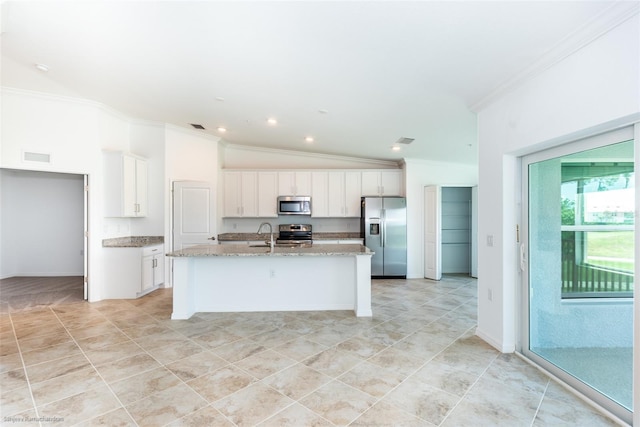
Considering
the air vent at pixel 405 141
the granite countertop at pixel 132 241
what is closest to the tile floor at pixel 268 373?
the granite countertop at pixel 132 241

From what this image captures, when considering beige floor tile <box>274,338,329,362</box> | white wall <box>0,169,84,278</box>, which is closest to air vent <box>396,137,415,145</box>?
beige floor tile <box>274,338,329,362</box>

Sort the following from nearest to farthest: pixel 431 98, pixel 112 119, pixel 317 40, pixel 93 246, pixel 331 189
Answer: pixel 317 40 → pixel 431 98 → pixel 93 246 → pixel 112 119 → pixel 331 189

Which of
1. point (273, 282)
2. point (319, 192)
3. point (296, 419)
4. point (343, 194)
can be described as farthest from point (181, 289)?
point (343, 194)

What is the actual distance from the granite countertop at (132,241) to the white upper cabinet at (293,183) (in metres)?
2.57

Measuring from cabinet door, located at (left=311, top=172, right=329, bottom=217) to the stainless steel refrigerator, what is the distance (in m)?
0.92

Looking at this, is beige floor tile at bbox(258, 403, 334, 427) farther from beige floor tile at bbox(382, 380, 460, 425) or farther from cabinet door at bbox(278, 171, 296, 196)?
cabinet door at bbox(278, 171, 296, 196)

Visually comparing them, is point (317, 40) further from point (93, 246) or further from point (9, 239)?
point (9, 239)

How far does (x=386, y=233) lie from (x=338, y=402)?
435 cm

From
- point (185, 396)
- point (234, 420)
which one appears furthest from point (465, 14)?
point (185, 396)

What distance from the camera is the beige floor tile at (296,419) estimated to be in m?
1.86

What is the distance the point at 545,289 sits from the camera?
2.71m

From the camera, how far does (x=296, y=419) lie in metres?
1.90

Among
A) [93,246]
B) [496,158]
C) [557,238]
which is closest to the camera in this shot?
[557,238]

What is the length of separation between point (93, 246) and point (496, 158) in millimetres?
5772
